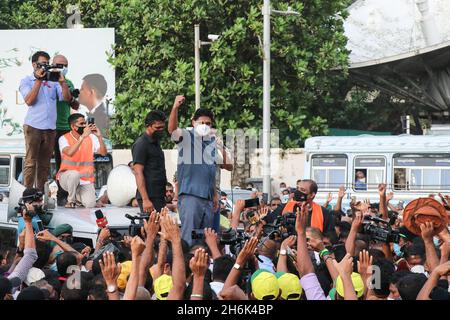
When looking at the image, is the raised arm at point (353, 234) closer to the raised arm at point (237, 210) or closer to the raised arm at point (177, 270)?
the raised arm at point (237, 210)

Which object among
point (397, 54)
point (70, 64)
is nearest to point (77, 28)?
point (70, 64)

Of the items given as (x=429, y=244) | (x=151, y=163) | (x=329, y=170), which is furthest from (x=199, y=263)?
(x=329, y=170)

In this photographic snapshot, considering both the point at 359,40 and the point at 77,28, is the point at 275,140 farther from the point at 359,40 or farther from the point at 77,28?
the point at 359,40

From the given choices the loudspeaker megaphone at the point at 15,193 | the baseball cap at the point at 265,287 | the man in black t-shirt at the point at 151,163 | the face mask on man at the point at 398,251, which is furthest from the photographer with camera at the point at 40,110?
the baseball cap at the point at 265,287

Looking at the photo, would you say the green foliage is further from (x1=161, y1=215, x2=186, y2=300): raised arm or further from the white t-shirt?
(x1=161, y1=215, x2=186, y2=300): raised arm

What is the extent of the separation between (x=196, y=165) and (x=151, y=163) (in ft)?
1.64

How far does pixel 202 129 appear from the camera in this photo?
429 inches

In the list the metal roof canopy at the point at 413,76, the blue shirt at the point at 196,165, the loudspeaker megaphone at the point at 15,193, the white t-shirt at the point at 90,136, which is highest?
the metal roof canopy at the point at 413,76

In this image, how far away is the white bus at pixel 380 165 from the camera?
24.3 m

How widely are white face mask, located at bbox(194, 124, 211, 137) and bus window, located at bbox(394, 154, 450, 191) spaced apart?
13855 mm

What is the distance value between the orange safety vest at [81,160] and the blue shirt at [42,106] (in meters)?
0.35

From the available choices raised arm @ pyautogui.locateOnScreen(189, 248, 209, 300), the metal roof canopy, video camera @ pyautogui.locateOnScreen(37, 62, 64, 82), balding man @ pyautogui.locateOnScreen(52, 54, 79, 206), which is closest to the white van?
balding man @ pyautogui.locateOnScreen(52, 54, 79, 206)

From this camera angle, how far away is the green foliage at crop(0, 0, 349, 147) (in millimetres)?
31797
